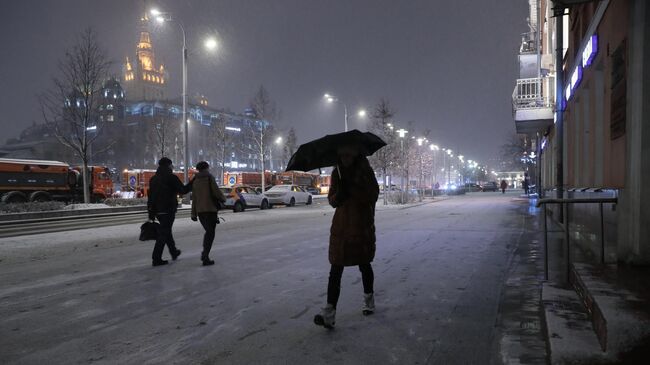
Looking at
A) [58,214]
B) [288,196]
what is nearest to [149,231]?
[58,214]

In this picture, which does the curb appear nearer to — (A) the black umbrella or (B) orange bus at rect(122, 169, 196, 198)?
(B) orange bus at rect(122, 169, 196, 198)

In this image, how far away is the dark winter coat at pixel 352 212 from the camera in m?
4.60

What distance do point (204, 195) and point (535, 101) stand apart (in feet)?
58.9

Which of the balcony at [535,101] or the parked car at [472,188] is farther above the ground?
the balcony at [535,101]

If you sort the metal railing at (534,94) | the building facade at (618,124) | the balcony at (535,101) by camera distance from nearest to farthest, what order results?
the building facade at (618,124)
the balcony at (535,101)
the metal railing at (534,94)

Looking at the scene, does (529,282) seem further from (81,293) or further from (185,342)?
(81,293)

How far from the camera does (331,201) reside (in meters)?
4.60

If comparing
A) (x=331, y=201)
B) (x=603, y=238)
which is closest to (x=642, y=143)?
(x=603, y=238)

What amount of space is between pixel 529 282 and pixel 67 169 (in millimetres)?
31258

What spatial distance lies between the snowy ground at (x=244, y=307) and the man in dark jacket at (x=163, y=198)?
552mm

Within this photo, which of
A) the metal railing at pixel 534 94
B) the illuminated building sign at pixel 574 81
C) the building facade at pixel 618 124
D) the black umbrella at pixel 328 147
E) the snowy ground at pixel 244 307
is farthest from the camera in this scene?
the metal railing at pixel 534 94

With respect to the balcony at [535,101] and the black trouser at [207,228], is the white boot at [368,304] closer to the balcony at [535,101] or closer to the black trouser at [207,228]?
the black trouser at [207,228]

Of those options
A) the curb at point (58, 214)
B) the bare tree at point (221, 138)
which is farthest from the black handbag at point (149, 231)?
the bare tree at point (221, 138)

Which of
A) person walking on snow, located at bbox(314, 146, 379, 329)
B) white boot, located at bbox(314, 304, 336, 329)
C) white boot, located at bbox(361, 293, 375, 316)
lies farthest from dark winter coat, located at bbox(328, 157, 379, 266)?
white boot, located at bbox(361, 293, 375, 316)
